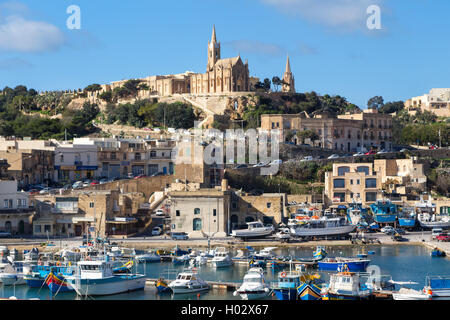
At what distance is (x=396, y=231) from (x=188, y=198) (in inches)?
562

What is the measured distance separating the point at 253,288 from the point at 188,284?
3078 mm

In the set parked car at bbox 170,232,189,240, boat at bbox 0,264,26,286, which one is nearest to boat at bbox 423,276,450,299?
boat at bbox 0,264,26,286

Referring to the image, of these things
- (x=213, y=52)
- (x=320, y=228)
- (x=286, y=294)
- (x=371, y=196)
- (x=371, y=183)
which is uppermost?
(x=213, y=52)

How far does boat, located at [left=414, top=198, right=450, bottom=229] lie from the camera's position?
4888cm

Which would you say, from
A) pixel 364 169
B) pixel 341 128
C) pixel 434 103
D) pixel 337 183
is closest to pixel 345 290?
pixel 337 183

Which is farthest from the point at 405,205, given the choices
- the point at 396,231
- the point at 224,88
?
the point at 224,88

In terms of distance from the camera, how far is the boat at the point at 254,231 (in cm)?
4403

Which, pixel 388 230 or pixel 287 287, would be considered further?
pixel 388 230

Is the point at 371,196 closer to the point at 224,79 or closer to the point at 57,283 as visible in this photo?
the point at 57,283

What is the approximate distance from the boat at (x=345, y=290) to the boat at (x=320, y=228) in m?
16.6

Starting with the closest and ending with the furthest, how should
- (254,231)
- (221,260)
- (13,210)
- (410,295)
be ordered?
1. (410,295)
2. (221,260)
3. (254,231)
4. (13,210)

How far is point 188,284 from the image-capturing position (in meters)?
29.4

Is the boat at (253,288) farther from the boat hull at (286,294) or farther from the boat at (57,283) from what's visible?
the boat at (57,283)

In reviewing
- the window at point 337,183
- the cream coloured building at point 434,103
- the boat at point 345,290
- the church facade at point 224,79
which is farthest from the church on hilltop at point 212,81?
the boat at point 345,290
